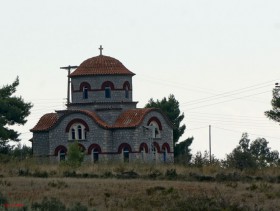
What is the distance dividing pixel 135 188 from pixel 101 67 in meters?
51.0

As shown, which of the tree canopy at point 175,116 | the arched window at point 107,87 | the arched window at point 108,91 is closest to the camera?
the arched window at point 107,87

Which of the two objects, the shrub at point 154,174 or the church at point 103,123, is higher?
the church at point 103,123

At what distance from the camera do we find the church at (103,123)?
98062 millimetres

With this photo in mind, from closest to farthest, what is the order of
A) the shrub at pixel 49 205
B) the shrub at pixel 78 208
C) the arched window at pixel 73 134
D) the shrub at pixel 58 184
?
the shrub at pixel 78 208 < the shrub at pixel 49 205 < the shrub at pixel 58 184 < the arched window at pixel 73 134

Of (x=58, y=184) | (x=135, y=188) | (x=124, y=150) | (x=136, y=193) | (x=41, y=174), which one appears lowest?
(x=136, y=193)

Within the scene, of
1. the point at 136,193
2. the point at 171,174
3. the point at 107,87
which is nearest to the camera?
the point at 136,193

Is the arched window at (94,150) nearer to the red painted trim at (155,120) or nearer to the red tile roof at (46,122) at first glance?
the red tile roof at (46,122)

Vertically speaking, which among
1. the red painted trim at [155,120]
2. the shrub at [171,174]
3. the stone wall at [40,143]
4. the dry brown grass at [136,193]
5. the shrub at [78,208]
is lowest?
the shrub at [78,208]

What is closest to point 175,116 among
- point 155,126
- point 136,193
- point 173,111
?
point 173,111

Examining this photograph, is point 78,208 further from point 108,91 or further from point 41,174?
point 108,91

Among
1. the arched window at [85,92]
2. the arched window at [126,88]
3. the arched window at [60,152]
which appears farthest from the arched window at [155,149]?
the arched window at [60,152]

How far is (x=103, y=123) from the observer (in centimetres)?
9862

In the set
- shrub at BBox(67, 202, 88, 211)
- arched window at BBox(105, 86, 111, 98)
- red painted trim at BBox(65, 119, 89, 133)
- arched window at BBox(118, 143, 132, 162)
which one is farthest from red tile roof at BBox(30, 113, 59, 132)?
shrub at BBox(67, 202, 88, 211)

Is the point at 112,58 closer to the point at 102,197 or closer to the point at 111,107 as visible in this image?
the point at 111,107
